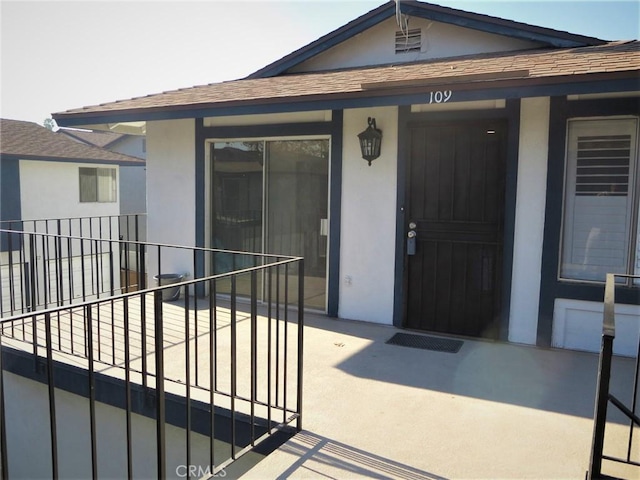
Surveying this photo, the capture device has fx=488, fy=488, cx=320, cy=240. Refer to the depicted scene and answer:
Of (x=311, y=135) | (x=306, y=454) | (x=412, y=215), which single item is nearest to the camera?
(x=306, y=454)

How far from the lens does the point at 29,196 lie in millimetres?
14656

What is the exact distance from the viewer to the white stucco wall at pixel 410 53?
5664mm

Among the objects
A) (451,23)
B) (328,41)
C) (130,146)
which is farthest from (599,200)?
(130,146)

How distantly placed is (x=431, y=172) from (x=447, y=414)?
8.26ft

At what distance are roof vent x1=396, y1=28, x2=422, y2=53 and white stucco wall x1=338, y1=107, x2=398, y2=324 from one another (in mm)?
1458

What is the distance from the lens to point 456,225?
4801 mm

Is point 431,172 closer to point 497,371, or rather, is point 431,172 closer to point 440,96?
point 440,96

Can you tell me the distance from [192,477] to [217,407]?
47cm

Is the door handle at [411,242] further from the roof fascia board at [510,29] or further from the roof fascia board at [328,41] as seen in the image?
the roof fascia board at [328,41]

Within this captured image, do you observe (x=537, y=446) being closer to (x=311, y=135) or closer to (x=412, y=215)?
(x=412, y=215)

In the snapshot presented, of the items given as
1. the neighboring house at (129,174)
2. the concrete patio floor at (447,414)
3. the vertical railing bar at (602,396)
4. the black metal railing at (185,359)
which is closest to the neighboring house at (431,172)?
the concrete patio floor at (447,414)

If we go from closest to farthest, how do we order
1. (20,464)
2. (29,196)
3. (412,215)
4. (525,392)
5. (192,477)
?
(192,477)
(525,392)
(20,464)
(412,215)
(29,196)

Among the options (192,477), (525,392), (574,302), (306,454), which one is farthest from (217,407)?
(574,302)

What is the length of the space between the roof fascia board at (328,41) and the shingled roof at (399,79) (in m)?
0.17
